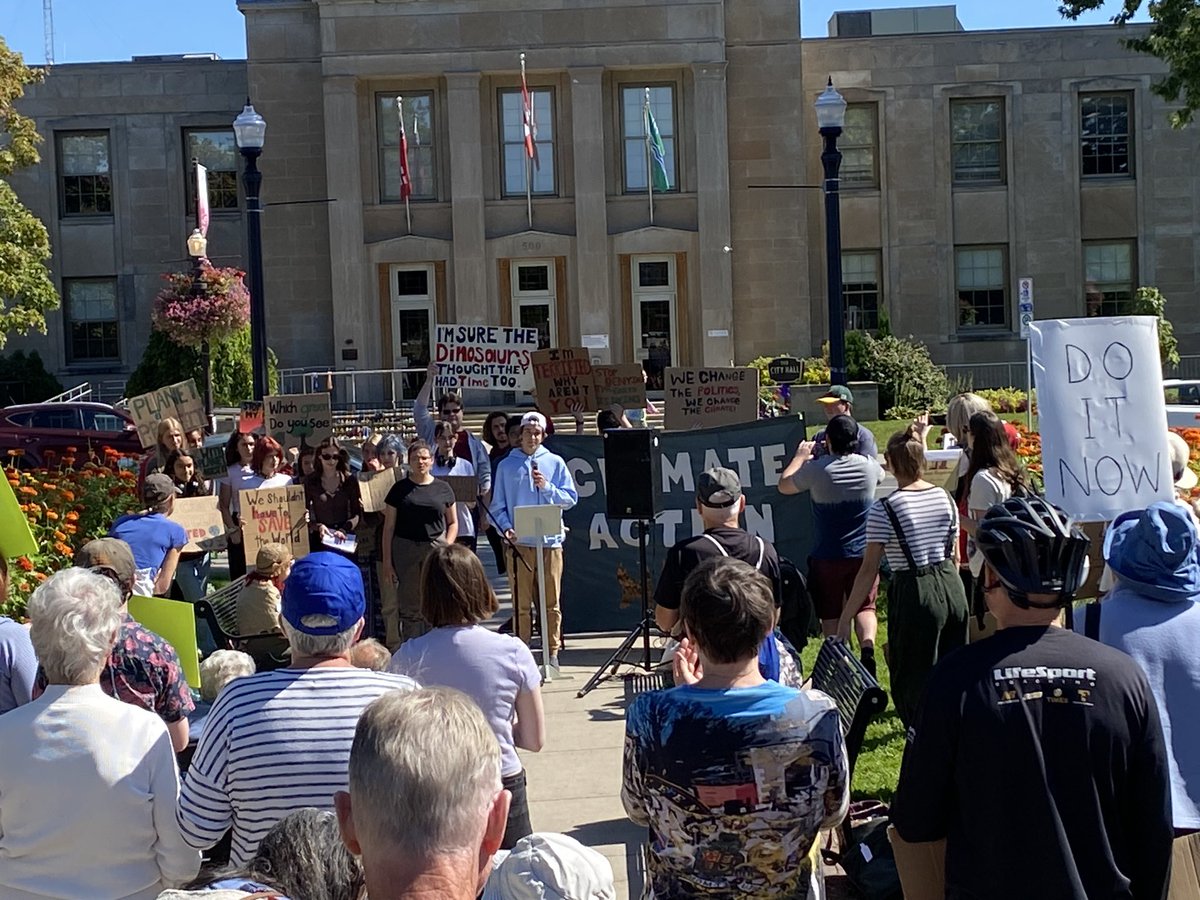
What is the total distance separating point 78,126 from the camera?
36.3 meters

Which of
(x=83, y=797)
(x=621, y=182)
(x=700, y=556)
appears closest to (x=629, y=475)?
(x=700, y=556)

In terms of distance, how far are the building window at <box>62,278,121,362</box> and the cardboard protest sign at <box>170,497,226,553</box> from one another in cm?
2700

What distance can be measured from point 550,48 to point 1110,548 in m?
30.9

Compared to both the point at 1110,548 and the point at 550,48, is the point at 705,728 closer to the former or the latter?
the point at 1110,548

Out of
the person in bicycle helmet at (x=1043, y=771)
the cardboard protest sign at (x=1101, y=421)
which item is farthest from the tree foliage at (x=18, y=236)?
the person in bicycle helmet at (x=1043, y=771)

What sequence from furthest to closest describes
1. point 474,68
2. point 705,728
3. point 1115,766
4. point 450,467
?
point 474,68 → point 450,467 → point 705,728 → point 1115,766

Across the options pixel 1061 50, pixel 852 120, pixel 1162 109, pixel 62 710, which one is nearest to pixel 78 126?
pixel 852 120

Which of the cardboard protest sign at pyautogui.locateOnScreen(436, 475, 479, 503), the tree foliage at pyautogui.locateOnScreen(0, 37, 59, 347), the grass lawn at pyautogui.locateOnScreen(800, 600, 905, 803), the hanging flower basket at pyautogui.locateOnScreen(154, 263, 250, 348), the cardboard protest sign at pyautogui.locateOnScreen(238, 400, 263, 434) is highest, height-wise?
the tree foliage at pyautogui.locateOnScreen(0, 37, 59, 347)

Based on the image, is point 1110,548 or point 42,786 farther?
point 1110,548

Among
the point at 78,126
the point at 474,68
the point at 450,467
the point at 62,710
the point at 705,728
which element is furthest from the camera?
the point at 78,126

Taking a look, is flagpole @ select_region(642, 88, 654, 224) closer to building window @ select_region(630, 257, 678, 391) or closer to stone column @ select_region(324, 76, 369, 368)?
building window @ select_region(630, 257, 678, 391)

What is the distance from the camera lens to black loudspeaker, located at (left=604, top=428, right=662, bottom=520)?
10.6 metres

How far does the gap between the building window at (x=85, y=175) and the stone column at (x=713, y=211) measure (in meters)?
14.9

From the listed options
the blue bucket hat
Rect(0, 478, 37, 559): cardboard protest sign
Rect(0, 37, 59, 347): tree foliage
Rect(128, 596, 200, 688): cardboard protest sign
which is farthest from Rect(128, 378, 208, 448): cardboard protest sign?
Rect(0, 37, 59, 347): tree foliage
